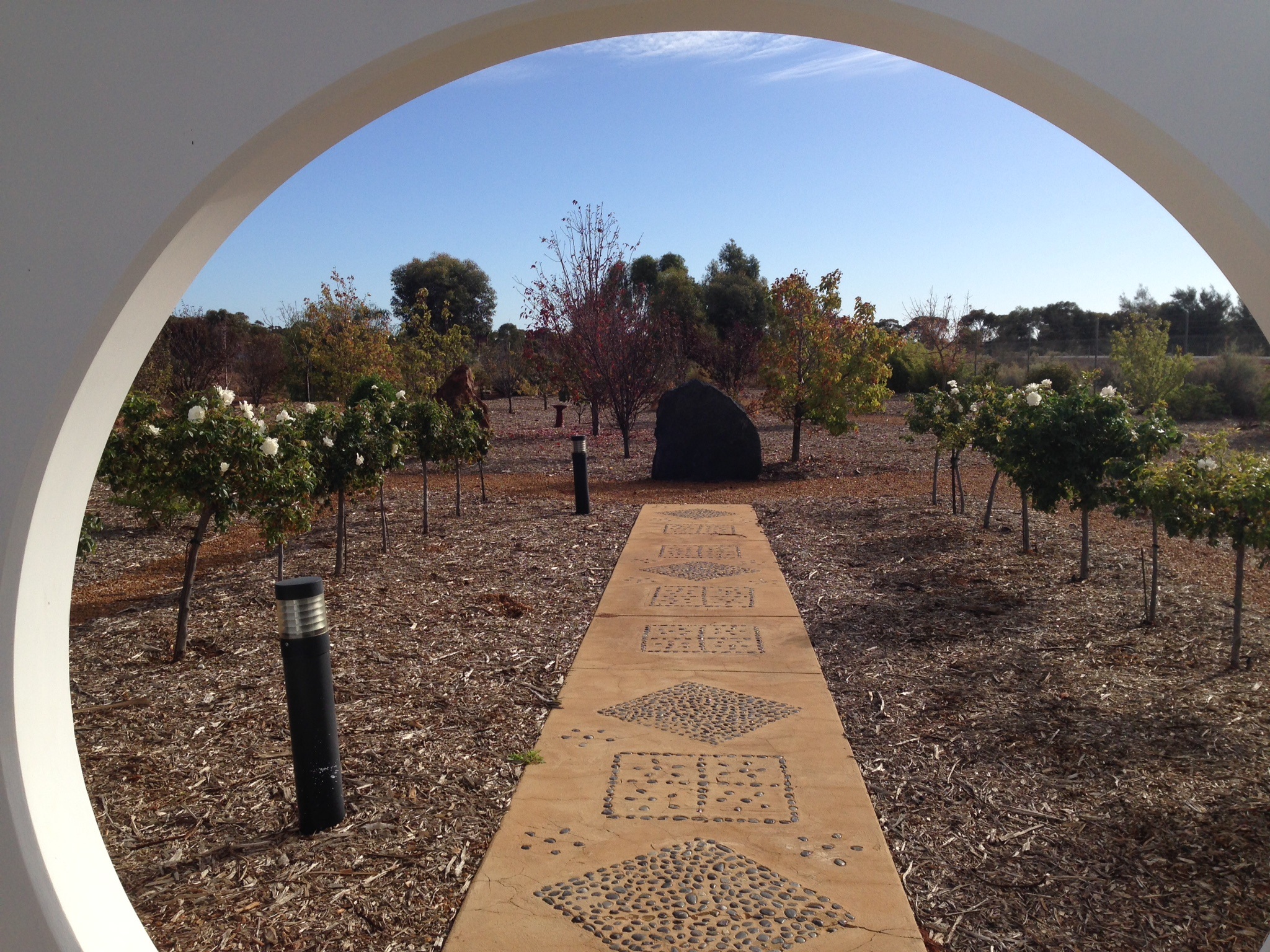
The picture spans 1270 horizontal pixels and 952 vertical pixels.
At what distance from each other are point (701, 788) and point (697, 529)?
576 cm

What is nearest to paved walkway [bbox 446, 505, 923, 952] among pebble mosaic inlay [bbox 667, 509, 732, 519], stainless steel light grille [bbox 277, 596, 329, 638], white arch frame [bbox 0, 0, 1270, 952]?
stainless steel light grille [bbox 277, 596, 329, 638]

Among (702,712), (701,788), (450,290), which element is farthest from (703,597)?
(450,290)

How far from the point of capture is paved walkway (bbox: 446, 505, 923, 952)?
8.87 feet

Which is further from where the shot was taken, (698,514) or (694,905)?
A: (698,514)

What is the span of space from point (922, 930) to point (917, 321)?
26896mm

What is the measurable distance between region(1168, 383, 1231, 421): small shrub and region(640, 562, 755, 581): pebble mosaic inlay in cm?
1640

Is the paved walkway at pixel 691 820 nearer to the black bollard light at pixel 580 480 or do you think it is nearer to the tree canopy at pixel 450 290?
the black bollard light at pixel 580 480

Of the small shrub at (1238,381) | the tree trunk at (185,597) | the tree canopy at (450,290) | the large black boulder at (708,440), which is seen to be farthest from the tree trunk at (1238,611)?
the tree canopy at (450,290)

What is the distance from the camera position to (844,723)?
14.2 ft

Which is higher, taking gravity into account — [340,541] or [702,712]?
[340,541]

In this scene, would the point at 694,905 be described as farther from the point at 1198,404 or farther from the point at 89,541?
the point at 1198,404

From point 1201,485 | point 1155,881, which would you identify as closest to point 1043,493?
point 1201,485

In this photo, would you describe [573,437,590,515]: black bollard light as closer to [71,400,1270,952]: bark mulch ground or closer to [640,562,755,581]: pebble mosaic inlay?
[71,400,1270,952]: bark mulch ground

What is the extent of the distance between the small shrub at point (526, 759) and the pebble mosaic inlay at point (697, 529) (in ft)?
16.9
